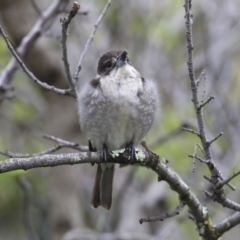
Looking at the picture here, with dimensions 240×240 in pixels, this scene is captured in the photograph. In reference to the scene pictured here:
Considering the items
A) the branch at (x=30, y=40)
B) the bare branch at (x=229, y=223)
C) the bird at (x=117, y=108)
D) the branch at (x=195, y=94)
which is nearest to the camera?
the branch at (x=195, y=94)

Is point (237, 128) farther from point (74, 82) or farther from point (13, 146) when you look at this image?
point (74, 82)

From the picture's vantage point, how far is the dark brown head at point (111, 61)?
414cm

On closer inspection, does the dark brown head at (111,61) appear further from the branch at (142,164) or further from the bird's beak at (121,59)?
the branch at (142,164)

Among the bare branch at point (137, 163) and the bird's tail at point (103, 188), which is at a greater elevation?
the bird's tail at point (103, 188)

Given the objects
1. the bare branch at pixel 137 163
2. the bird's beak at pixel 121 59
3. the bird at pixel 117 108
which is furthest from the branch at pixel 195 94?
the bird's beak at pixel 121 59

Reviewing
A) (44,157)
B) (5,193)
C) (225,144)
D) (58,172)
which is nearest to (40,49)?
(58,172)

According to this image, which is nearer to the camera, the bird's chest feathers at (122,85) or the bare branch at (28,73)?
the bare branch at (28,73)

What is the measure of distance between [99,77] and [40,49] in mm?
2191

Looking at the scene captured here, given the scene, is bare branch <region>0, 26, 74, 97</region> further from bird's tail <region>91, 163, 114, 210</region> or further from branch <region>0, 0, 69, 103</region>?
bird's tail <region>91, 163, 114, 210</region>

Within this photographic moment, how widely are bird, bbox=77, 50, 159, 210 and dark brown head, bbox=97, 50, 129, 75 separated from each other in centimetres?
2

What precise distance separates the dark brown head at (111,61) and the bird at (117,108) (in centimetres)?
2

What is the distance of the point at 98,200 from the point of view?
4.32 metres

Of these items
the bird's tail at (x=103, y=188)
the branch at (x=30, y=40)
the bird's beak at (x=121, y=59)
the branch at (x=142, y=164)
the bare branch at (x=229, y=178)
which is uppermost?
the branch at (x=30, y=40)

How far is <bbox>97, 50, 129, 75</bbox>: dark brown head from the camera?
13.6 feet
